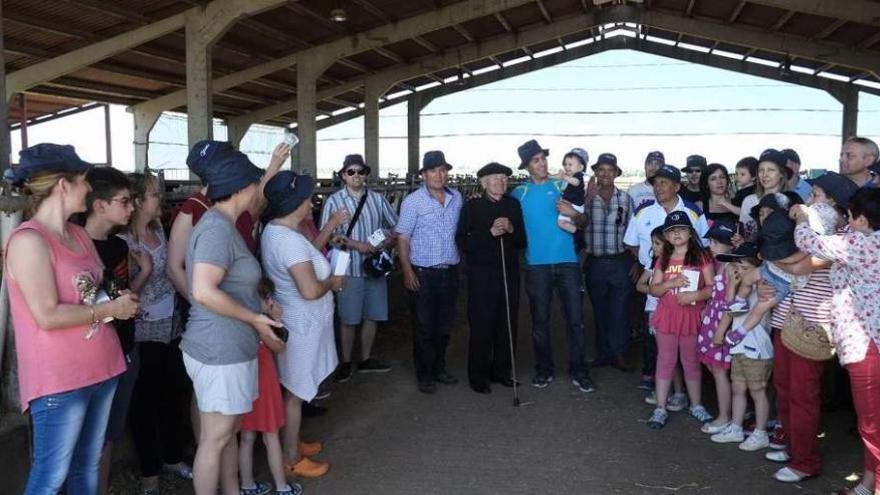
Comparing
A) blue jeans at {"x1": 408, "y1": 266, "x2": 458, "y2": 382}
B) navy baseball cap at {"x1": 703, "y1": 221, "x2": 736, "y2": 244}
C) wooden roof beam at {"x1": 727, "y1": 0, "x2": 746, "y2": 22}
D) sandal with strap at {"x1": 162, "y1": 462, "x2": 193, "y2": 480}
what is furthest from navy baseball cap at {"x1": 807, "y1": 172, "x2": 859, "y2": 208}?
wooden roof beam at {"x1": 727, "y1": 0, "x2": 746, "y2": 22}

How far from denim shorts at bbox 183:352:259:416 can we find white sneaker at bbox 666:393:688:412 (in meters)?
2.81

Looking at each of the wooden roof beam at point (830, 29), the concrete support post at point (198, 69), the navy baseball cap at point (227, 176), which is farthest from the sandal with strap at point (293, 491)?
the wooden roof beam at point (830, 29)

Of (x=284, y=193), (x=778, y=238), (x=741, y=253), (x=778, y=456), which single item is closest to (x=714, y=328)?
(x=741, y=253)

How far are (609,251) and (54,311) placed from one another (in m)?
3.84

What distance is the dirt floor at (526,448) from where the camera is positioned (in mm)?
3396

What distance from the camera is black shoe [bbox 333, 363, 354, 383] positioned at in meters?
5.19

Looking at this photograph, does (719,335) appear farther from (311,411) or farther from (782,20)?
(782,20)

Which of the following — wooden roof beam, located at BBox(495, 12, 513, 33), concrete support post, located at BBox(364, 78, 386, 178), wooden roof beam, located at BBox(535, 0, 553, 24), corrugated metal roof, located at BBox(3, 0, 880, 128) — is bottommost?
concrete support post, located at BBox(364, 78, 386, 178)

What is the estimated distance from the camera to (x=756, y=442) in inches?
149

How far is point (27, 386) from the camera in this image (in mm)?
2250

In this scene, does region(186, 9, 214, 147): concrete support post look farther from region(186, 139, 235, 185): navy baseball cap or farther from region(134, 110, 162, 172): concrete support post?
region(134, 110, 162, 172): concrete support post

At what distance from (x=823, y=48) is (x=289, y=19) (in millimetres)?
11544

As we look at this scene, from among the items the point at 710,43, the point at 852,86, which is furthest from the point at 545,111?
the point at 852,86

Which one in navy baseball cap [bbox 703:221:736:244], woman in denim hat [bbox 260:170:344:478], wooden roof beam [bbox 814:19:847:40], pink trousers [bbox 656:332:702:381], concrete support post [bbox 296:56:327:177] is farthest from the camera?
concrete support post [bbox 296:56:327:177]
